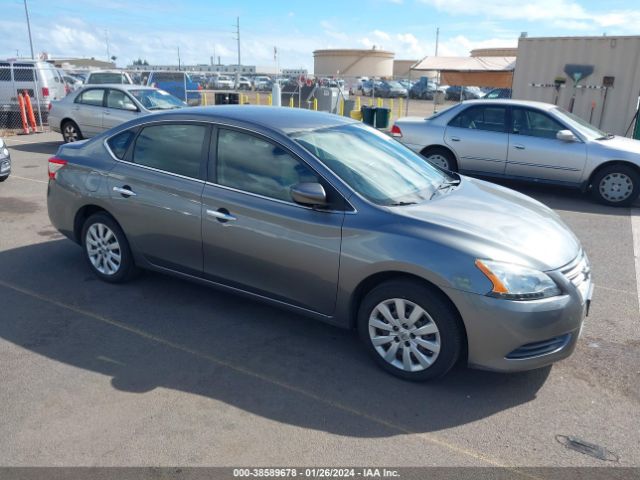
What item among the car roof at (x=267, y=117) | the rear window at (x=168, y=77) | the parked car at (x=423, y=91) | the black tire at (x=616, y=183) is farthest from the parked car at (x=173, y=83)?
the parked car at (x=423, y=91)

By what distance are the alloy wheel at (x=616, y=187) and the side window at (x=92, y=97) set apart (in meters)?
10.5

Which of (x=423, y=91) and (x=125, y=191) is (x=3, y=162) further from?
(x=423, y=91)

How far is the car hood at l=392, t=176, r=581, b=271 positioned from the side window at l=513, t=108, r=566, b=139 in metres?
5.03

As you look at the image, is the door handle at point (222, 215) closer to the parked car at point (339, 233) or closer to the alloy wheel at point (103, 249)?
the parked car at point (339, 233)

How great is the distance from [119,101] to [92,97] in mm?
877

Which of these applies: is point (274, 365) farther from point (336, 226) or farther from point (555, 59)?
point (555, 59)

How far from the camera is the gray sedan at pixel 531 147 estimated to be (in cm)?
856

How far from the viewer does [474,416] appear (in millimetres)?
3271

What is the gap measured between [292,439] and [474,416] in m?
1.11

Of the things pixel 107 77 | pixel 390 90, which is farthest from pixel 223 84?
pixel 107 77

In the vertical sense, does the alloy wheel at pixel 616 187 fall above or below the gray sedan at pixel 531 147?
below

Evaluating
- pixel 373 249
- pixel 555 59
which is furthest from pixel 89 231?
pixel 555 59

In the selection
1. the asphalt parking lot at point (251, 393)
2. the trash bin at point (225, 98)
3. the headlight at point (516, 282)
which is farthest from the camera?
the trash bin at point (225, 98)

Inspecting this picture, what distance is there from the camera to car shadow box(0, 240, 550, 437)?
10.8 feet
